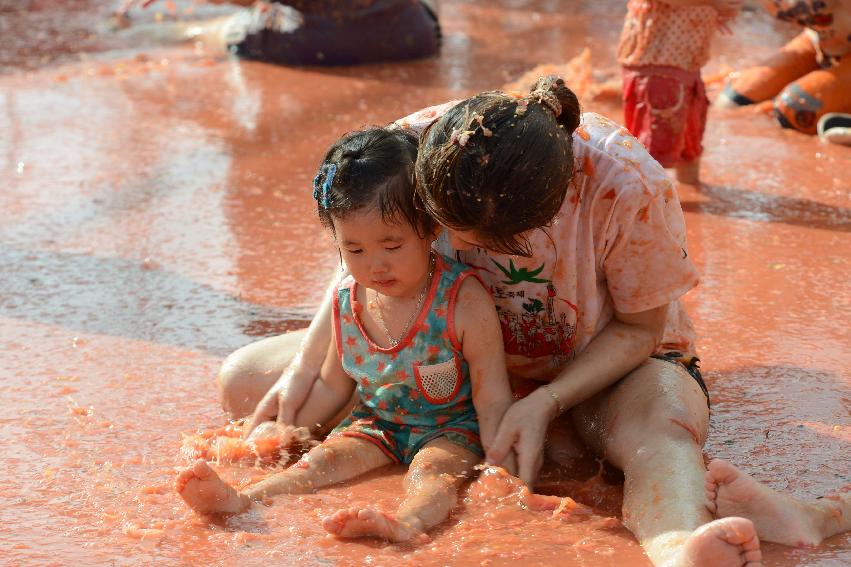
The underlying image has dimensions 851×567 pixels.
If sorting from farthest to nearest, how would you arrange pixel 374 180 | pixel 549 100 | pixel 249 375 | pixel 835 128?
pixel 835 128
pixel 249 375
pixel 374 180
pixel 549 100

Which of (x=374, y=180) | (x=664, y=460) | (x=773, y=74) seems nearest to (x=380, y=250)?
(x=374, y=180)

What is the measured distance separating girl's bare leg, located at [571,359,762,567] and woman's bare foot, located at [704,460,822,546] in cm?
5

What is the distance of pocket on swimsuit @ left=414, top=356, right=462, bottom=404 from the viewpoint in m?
2.66

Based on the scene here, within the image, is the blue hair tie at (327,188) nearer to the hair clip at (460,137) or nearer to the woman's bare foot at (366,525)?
the hair clip at (460,137)

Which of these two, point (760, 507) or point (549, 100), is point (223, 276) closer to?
point (549, 100)

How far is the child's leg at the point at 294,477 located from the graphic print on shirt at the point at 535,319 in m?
0.43

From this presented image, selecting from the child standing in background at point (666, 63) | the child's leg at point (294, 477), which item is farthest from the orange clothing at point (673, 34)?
the child's leg at point (294, 477)

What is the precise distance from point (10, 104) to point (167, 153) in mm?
1301

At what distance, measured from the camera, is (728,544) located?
2.04 meters

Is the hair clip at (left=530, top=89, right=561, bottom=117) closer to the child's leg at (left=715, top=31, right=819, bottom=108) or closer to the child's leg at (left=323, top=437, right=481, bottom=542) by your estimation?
the child's leg at (left=323, top=437, right=481, bottom=542)

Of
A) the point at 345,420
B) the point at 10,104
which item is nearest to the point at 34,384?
the point at 345,420

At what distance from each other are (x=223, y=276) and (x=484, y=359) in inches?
66.2

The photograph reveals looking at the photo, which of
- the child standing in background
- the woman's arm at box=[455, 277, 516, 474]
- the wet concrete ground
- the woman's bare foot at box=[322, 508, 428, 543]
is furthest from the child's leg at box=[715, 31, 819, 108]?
the woman's bare foot at box=[322, 508, 428, 543]

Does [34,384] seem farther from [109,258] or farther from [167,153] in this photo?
[167,153]
